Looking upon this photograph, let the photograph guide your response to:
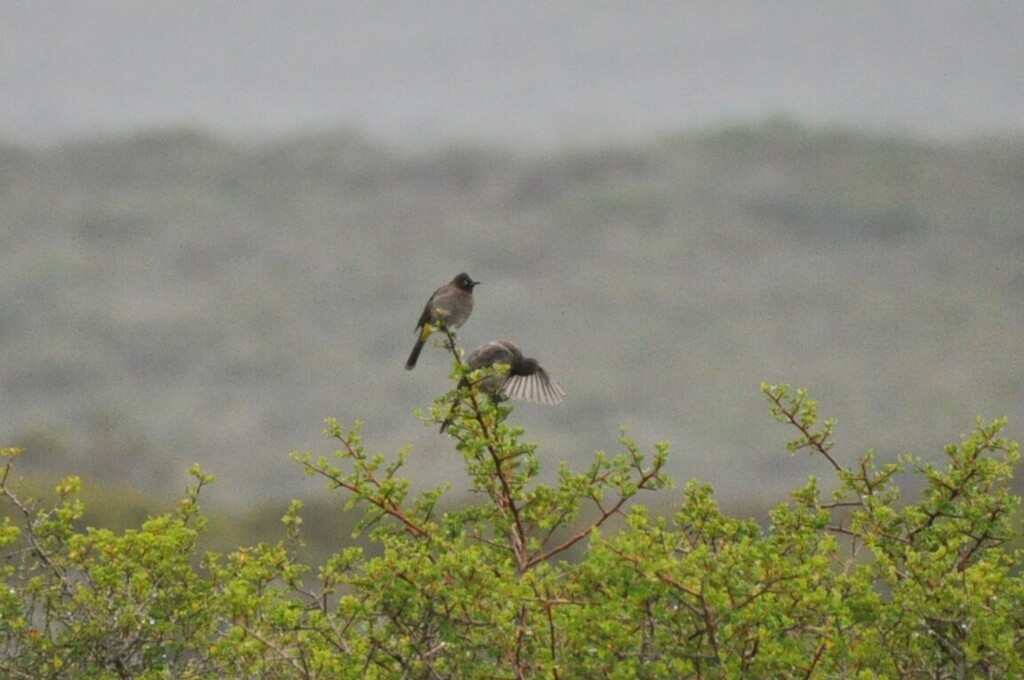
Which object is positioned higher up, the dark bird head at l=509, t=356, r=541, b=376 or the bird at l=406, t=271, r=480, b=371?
the bird at l=406, t=271, r=480, b=371

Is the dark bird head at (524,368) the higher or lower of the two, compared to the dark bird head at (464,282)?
lower

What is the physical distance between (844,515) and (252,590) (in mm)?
3000

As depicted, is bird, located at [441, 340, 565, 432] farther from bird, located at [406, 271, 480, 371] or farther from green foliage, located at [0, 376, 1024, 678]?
green foliage, located at [0, 376, 1024, 678]

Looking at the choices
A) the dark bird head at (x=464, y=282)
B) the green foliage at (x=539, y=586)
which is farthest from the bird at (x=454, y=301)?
the green foliage at (x=539, y=586)

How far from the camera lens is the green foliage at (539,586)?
193 inches

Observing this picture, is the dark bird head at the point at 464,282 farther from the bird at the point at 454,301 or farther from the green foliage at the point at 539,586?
the green foliage at the point at 539,586

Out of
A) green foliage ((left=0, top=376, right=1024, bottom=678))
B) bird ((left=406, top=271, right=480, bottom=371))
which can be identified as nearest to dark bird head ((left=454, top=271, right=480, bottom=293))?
bird ((left=406, top=271, right=480, bottom=371))

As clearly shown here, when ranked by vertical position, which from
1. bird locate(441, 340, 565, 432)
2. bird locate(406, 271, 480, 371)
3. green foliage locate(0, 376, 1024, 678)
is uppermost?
bird locate(406, 271, 480, 371)

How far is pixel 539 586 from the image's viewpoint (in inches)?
199

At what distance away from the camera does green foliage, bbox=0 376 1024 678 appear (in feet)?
16.1

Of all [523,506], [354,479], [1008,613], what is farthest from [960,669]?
[354,479]

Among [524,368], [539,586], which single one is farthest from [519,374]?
[539,586]

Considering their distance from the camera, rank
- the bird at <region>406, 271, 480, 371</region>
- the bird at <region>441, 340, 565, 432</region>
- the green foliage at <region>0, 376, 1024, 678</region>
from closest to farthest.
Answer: the green foliage at <region>0, 376, 1024, 678</region> → the bird at <region>441, 340, 565, 432</region> → the bird at <region>406, 271, 480, 371</region>

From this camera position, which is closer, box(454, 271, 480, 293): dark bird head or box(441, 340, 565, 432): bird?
box(441, 340, 565, 432): bird
